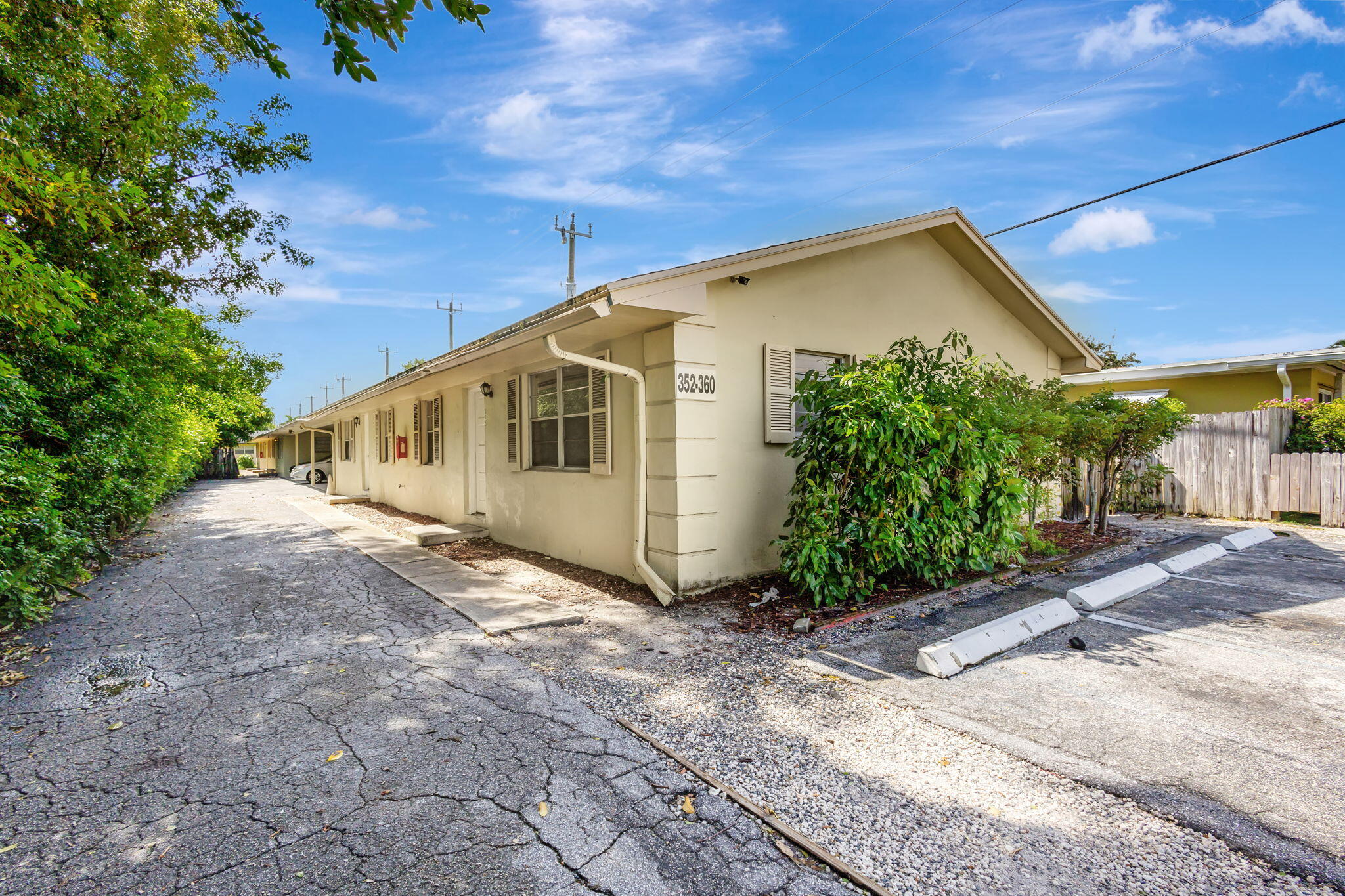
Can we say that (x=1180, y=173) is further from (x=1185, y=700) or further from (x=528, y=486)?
(x=528, y=486)

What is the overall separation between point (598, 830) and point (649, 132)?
40.9 ft

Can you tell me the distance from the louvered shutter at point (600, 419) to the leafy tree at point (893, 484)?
1990 millimetres

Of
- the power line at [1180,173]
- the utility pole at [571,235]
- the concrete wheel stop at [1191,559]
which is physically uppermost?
the utility pole at [571,235]

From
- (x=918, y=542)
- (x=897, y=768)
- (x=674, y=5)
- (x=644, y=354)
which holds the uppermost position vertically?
(x=674, y=5)

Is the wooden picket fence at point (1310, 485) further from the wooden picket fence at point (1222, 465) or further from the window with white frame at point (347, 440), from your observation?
the window with white frame at point (347, 440)

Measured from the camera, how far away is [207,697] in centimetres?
341

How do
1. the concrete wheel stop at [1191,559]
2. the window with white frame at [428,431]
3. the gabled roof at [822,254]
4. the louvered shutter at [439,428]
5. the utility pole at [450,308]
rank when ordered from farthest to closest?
1. the utility pole at [450,308]
2. the window with white frame at [428,431]
3. the louvered shutter at [439,428]
4. the concrete wheel stop at [1191,559]
5. the gabled roof at [822,254]

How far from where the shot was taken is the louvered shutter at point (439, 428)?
36.9ft

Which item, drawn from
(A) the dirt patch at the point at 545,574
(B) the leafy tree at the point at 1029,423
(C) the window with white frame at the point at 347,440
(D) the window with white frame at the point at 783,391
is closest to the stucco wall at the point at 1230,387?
(B) the leafy tree at the point at 1029,423

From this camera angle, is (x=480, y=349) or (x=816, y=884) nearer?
(x=816, y=884)

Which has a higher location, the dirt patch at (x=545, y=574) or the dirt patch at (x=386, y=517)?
the dirt patch at (x=545, y=574)

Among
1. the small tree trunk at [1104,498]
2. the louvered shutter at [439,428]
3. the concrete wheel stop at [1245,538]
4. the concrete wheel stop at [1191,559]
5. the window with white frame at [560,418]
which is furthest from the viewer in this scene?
the louvered shutter at [439,428]

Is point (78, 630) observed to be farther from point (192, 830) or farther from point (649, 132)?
point (649, 132)

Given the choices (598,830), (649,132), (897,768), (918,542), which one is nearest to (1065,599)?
(918,542)
